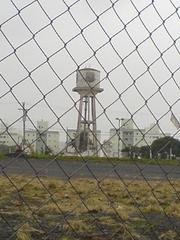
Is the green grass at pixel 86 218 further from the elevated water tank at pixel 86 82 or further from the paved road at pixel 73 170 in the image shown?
the elevated water tank at pixel 86 82

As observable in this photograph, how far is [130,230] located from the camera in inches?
112

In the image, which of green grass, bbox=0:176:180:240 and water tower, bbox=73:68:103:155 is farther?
green grass, bbox=0:176:180:240

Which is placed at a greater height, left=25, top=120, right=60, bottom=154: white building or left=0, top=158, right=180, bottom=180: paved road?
left=25, top=120, right=60, bottom=154: white building

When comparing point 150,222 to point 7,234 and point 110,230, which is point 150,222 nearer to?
point 110,230

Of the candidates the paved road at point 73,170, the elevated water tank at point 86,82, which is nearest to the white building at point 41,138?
the paved road at point 73,170

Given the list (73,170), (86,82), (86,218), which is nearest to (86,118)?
(86,82)

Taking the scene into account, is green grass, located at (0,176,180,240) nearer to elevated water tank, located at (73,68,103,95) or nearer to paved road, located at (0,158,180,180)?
paved road, located at (0,158,180,180)

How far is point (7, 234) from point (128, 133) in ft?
2.31

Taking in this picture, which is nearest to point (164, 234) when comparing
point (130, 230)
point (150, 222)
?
point (130, 230)

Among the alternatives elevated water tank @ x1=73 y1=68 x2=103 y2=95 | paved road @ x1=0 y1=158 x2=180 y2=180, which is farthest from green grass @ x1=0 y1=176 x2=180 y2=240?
elevated water tank @ x1=73 y1=68 x2=103 y2=95

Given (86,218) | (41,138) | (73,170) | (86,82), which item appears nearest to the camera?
(41,138)

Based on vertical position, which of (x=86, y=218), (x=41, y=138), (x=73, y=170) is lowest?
(x=73, y=170)

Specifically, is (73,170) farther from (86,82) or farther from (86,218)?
(86,82)

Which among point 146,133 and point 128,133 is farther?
point 128,133
